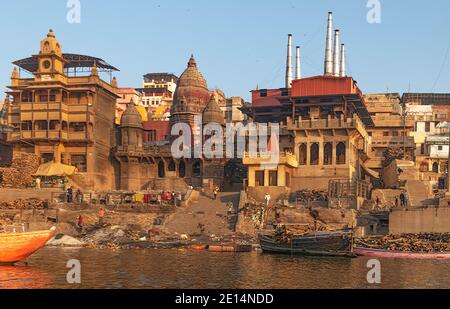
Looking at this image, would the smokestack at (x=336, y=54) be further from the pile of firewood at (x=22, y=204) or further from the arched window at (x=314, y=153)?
the pile of firewood at (x=22, y=204)

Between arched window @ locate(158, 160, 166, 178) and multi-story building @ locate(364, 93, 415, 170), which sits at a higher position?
multi-story building @ locate(364, 93, 415, 170)

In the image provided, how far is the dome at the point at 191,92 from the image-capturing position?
73312 millimetres

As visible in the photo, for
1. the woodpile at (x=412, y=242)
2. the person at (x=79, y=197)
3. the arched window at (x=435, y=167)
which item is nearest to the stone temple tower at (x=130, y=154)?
the person at (x=79, y=197)

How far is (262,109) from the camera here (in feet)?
219

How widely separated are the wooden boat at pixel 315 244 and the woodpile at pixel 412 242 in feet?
9.42

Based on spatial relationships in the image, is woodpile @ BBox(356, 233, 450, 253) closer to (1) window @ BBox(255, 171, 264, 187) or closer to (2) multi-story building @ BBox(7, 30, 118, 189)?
(1) window @ BBox(255, 171, 264, 187)

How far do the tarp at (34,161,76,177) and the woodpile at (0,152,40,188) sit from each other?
0.80 m

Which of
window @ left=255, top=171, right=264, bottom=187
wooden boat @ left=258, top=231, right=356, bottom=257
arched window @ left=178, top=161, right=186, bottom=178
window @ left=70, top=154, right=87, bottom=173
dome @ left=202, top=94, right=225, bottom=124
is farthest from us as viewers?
dome @ left=202, top=94, right=225, bottom=124

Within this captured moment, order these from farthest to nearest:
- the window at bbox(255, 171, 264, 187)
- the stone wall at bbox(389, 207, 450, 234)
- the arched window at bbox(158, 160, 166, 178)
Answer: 1. the arched window at bbox(158, 160, 166, 178)
2. the window at bbox(255, 171, 264, 187)
3. the stone wall at bbox(389, 207, 450, 234)

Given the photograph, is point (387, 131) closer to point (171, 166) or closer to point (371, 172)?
point (371, 172)

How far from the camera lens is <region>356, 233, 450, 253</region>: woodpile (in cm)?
3466

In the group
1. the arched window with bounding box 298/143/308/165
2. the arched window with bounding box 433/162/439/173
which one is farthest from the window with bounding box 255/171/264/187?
the arched window with bounding box 433/162/439/173

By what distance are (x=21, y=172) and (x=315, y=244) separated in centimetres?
3497
